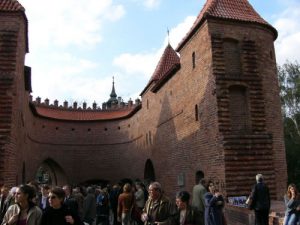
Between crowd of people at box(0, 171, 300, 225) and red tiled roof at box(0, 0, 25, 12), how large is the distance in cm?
710

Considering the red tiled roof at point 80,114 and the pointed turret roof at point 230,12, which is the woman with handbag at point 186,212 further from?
the red tiled roof at point 80,114

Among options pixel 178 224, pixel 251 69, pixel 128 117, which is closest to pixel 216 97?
pixel 251 69

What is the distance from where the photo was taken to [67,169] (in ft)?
106

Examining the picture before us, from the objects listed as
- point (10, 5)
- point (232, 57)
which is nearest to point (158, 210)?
point (232, 57)

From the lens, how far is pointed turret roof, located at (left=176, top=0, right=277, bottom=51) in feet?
48.1

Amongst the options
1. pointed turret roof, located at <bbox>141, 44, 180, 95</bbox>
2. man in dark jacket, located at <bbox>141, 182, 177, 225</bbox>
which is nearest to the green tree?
pointed turret roof, located at <bbox>141, 44, 180, 95</bbox>

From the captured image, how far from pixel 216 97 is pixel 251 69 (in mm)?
1982

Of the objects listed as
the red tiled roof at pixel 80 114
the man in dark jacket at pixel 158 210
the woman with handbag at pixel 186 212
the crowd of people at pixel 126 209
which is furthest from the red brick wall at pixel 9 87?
the red tiled roof at pixel 80 114

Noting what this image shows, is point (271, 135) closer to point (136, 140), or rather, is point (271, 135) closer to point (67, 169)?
point (136, 140)

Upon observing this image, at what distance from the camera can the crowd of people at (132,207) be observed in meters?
4.69

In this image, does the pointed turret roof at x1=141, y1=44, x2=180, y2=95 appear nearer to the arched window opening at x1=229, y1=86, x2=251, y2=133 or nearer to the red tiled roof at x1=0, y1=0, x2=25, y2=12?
the arched window opening at x1=229, y1=86, x2=251, y2=133

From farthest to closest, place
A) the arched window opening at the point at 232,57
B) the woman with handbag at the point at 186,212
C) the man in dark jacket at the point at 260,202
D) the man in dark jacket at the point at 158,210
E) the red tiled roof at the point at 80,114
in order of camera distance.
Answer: the red tiled roof at the point at 80,114, the arched window opening at the point at 232,57, the man in dark jacket at the point at 260,202, the man in dark jacket at the point at 158,210, the woman with handbag at the point at 186,212

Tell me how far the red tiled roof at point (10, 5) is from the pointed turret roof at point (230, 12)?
22.2 feet

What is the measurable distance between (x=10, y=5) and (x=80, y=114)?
68.2 feet
